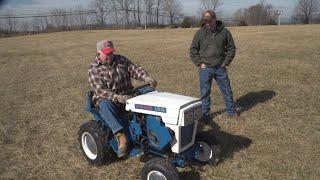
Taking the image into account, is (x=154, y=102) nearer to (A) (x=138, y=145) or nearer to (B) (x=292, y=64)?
(A) (x=138, y=145)

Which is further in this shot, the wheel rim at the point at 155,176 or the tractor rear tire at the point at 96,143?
the tractor rear tire at the point at 96,143

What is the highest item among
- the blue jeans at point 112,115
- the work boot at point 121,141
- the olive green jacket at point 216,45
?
the olive green jacket at point 216,45

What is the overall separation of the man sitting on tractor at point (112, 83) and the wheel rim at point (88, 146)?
56 cm

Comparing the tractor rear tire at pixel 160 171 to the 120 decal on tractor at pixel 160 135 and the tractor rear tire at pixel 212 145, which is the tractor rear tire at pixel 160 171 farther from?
the tractor rear tire at pixel 212 145

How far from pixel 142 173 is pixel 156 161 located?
0.30 m

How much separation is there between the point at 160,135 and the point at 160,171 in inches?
19.7

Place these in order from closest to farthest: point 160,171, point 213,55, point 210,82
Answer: point 160,171 → point 213,55 → point 210,82

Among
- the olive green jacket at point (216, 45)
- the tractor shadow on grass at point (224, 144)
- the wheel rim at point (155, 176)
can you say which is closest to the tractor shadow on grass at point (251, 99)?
the tractor shadow on grass at point (224, 144)

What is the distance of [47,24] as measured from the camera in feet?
232

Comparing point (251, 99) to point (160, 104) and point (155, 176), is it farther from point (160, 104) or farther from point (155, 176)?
point (155, 176)

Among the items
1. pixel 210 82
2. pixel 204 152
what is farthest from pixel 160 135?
pixel 210 82

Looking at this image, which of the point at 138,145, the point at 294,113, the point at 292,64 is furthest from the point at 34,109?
the point at 292,64

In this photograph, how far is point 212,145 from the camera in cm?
611

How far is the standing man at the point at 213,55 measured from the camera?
8.22 m
